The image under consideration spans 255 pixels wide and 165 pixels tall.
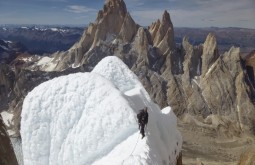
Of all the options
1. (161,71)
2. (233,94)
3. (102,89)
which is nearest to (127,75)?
(102,89)

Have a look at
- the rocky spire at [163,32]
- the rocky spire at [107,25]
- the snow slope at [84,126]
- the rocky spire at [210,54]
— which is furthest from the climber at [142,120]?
the rocky spire at [107,25]

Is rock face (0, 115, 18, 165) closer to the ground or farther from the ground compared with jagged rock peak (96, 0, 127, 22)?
farther from the ground

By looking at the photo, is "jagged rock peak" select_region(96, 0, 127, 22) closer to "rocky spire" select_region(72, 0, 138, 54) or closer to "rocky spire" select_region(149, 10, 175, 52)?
"rocky spire" select_region(72, 0, 138, 54)

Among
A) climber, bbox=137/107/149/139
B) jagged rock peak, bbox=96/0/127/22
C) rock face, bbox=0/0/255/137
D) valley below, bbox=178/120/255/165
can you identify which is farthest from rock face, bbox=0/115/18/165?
jagged rock peak, bbox=96/0/127/22

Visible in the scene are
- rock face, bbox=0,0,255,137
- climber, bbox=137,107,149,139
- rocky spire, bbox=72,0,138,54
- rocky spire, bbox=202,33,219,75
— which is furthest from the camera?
rocky spire, bbox=72,0,138,54

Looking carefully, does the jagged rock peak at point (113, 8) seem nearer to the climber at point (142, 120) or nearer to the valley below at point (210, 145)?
the valley below at point (210, 145)
